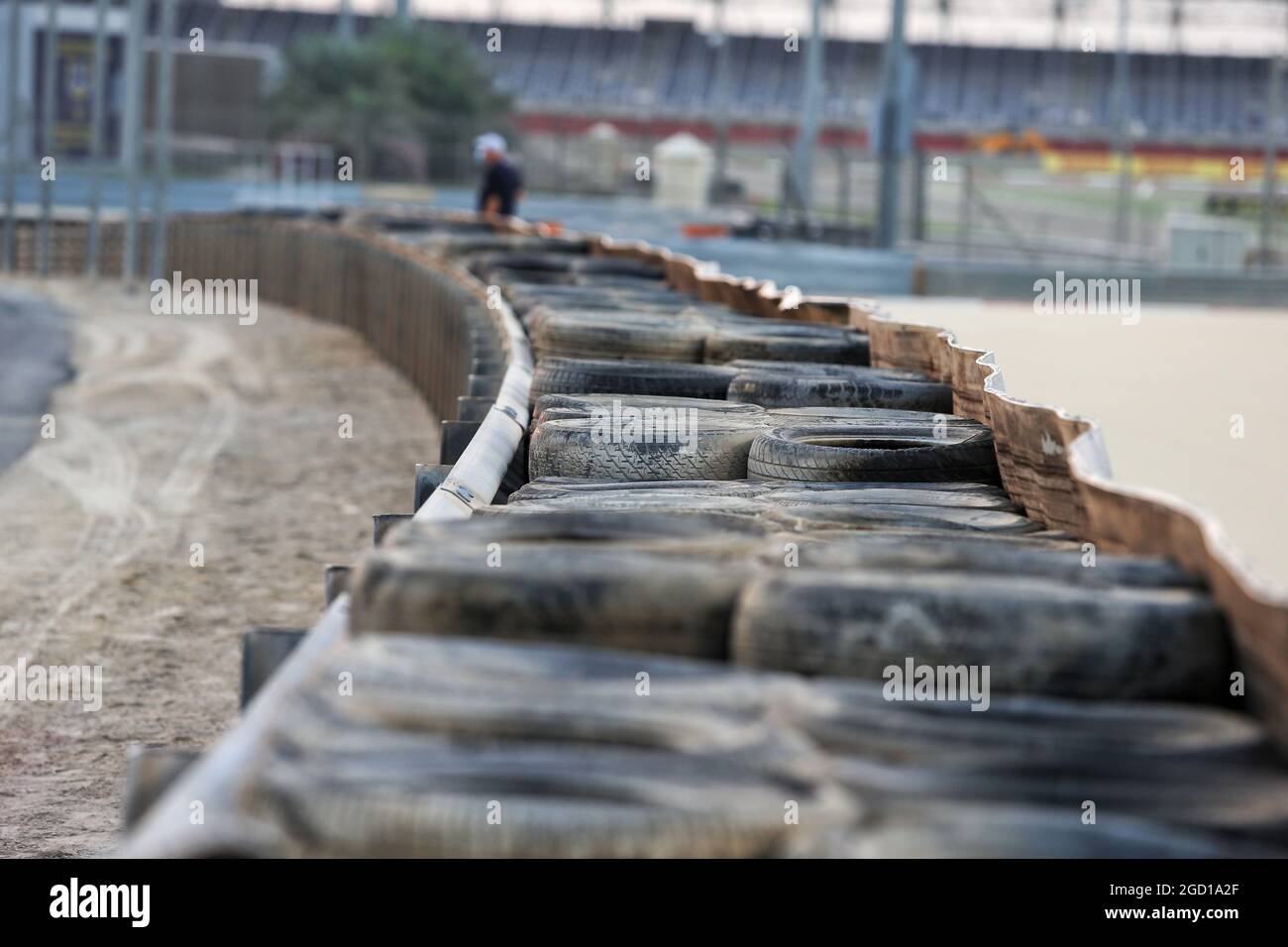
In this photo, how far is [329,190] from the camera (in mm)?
35781

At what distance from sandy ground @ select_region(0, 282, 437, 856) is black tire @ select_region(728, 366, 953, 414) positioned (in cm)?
225

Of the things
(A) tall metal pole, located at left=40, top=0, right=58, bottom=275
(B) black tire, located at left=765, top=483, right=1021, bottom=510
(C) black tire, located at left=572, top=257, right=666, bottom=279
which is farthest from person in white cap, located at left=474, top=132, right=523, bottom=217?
(B) black tire, located at left=765, top=483, right=1021, bottom=510

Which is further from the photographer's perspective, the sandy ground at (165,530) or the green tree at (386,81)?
the green tree at (386,81)

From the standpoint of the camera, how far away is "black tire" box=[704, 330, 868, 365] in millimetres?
8664

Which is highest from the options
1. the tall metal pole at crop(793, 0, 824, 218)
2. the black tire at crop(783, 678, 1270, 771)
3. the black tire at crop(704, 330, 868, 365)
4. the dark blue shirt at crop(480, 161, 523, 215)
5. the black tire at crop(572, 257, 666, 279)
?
the tall metal pole at crop(793, 0, 824, 218)

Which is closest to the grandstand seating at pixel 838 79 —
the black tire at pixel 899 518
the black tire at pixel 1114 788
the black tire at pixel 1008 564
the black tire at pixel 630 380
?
the black tire at pixel 630 380

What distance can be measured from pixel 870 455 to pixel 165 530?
19.6 feet

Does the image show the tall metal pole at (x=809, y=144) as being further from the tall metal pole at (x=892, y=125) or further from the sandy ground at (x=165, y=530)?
the sandy ground at (x=165, y=530)

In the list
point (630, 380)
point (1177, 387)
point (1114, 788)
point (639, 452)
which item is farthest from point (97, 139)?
point (1114, 788)

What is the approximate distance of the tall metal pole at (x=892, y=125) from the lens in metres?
26.5

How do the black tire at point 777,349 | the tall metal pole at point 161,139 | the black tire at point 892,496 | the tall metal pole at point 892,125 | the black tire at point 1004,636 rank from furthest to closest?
1. the tall metal pole at point 892,125
2. the tall metal pole at point 161,139
3. the black tire at point 777,349
4. the black tire at point 892,496
5. the black tire at point 1004,636

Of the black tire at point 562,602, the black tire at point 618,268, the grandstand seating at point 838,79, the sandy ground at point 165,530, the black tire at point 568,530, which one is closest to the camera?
the black tire at point 562,602

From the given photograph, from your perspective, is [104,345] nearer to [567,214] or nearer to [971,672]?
[567,214]

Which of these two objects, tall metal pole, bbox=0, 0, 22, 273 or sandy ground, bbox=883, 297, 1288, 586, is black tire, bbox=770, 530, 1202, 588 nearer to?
sandy ground, bbox=883, 297, 1288, 586
